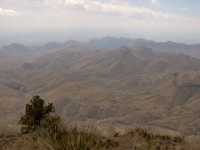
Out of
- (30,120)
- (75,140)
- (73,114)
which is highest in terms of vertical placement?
(75,140)

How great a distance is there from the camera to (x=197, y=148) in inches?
271

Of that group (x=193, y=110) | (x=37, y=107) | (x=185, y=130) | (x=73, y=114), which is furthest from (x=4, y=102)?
(x=37, y=107)

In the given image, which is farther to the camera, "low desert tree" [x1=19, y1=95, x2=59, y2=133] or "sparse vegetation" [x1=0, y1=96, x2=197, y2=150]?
"low desert tree" [x1=19, y1=95, x2=59, y2=133]

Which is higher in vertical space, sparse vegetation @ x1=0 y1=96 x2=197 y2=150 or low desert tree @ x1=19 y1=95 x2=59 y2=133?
sparse vegetation @ x1=0 y1=96 x2=197 y2=150

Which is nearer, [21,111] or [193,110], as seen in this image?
[193,110]

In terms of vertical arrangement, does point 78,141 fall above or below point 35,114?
above

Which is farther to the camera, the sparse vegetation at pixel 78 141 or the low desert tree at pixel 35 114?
the low desert tree at pixel 35 114

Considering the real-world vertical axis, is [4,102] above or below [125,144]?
below

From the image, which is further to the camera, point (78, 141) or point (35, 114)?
point (35, 114)

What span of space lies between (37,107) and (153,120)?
153243 mm

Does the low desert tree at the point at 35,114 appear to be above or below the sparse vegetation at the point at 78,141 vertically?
below

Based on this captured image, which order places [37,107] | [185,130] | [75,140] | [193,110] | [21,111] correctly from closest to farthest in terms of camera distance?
1. [75,140]
2. [37,107]
3. [185,130]
4. [193,110]
5. [21,111]

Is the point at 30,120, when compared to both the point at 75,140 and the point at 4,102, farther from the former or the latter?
the point at 4,102

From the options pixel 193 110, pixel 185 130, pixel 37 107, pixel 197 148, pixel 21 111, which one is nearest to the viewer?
pixel 197 148
